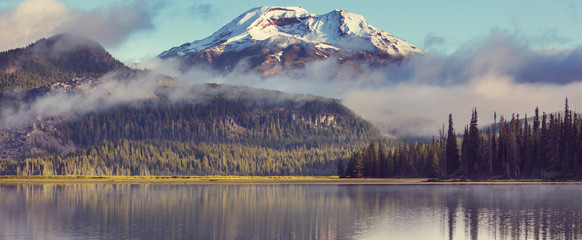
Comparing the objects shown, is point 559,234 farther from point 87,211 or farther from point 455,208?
point 87,211

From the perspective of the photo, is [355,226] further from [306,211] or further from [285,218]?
[306,211]

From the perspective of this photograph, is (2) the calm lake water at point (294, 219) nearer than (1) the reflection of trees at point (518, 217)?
Yes

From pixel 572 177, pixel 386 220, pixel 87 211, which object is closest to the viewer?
pixel 386 220

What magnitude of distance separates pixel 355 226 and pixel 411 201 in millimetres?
39092

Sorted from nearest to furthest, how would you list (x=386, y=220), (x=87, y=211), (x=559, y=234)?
(x=559, y=234), (x=386, y=220), (x=87, y=211)

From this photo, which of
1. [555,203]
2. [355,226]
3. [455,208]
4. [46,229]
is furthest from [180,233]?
[555,203]

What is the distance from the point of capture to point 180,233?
64.1 m

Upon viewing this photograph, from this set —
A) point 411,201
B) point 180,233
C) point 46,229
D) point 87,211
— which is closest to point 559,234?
point 180,233

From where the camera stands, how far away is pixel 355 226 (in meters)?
70.9

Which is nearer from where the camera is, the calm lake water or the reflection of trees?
the calm lake water

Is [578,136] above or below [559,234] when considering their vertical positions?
above

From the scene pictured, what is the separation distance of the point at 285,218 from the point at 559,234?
31.1 metres

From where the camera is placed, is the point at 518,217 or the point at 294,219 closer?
the point at 294,219

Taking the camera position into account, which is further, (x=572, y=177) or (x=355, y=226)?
(x=572, y=177)
